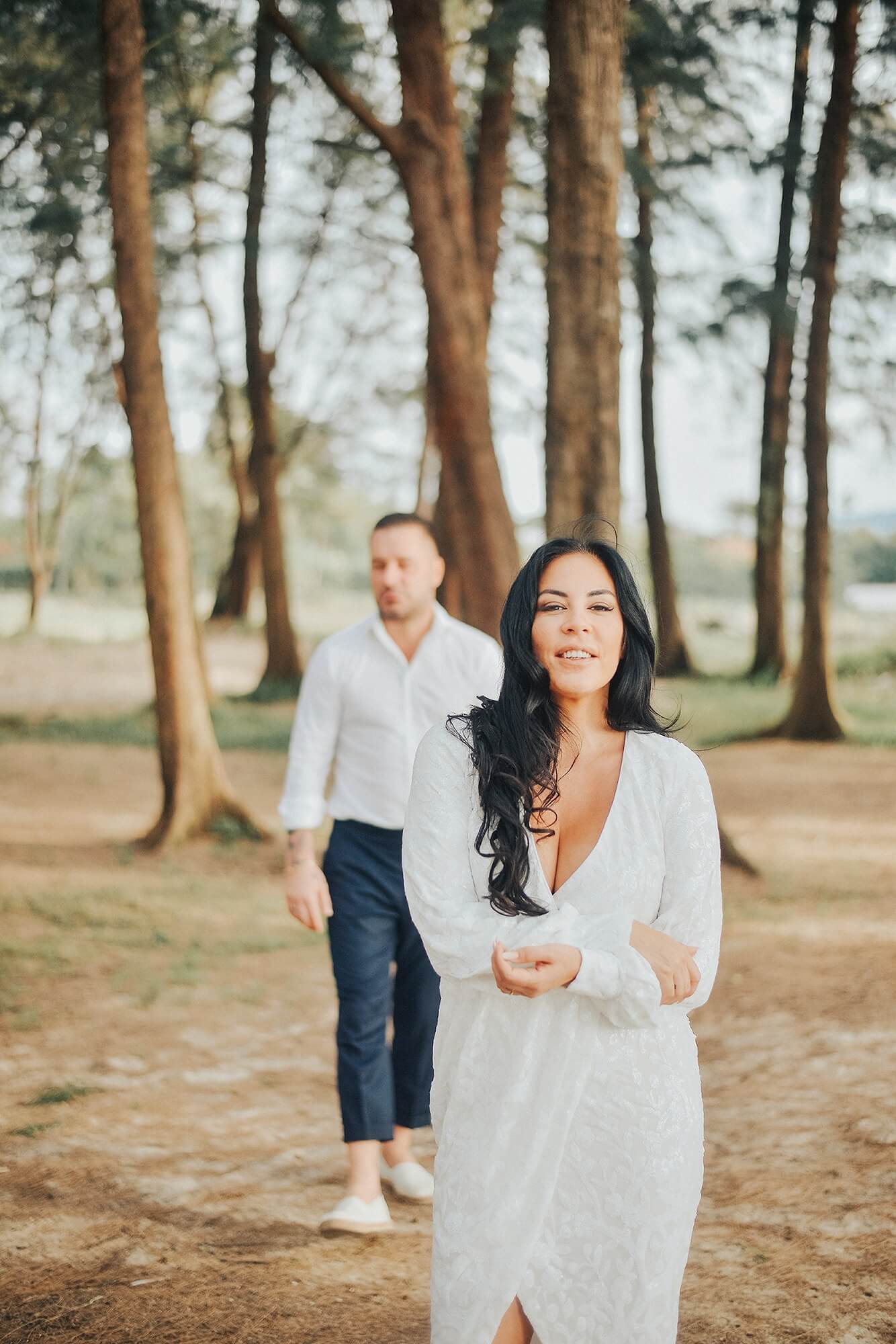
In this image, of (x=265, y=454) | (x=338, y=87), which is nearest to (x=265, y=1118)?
(x=338, y=87)

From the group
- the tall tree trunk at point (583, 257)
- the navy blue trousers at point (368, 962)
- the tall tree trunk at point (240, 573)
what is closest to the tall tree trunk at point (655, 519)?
the tall tree trunk at point (240, 573)

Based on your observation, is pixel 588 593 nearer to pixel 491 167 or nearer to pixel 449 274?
pixel 449 274

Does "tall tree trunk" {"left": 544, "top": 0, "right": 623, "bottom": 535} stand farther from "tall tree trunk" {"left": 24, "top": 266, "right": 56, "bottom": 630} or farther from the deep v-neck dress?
"tall tree trunk" {"left": 24, "top": 266, "right": 56, "bottom": 630}

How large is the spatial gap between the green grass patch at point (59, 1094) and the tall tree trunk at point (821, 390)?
1340cm

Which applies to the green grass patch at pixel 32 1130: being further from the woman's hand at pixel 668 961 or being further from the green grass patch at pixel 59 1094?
the woman's hand at pixel 668 961

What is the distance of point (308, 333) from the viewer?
95.5 ft


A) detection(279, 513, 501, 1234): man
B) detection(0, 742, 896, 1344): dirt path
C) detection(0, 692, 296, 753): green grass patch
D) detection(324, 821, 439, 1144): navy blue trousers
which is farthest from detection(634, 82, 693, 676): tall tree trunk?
detection(324, 821, 439, 1144): navy blue trousers

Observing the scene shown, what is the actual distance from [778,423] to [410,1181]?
20.1 meters

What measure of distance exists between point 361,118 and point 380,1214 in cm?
792

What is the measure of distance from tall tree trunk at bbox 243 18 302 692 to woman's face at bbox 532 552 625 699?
58.6 feet

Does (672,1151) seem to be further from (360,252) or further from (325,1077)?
(360,252)

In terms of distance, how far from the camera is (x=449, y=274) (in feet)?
31.3

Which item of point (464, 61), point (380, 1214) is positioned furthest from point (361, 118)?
point (380, 1214)

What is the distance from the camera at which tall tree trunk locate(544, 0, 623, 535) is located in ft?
27.5
